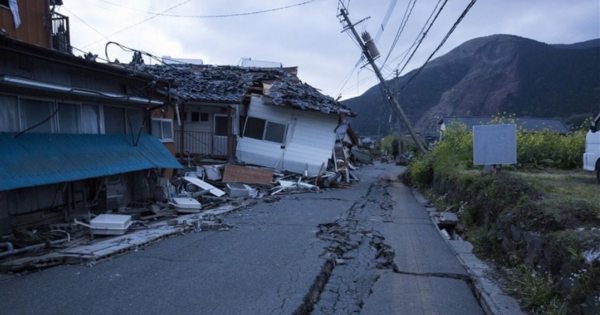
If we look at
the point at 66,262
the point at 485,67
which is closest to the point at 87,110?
the point at 66,262

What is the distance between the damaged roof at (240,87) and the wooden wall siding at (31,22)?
185 inches

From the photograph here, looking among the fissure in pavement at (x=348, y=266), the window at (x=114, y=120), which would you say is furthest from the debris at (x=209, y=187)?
the fissure in pavement at (x=348, y=266)

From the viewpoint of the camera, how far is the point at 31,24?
41.4ft

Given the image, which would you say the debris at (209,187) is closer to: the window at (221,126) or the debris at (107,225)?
the window at (221,126)

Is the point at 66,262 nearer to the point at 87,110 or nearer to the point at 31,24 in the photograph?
the point at 87,110

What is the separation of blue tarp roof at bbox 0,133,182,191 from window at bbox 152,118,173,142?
322 centimetres

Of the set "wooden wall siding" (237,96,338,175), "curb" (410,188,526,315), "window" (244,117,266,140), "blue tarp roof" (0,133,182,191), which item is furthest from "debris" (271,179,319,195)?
"curb" (410,188,526,315)

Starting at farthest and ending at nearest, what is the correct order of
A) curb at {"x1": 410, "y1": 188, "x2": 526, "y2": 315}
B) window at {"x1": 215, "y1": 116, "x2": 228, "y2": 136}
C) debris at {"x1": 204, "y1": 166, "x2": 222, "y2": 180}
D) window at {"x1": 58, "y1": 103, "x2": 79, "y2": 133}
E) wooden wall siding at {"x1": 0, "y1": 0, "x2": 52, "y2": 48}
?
window at {"x1": 215, "y1": 116, "x2": 228, "y2": 136} < debris at {"x1": 204, "y1": 166, "x2": 222, "y2": 180} < wooden wall siding at {"x1": 0, "y1": 0, "x2": 52, "y2": 48} < window at {"x1": 58, "y1": 103, "x2": 79, "y2": 133} < curb at {"x1": 410, "y1": 188, "x2": 526, "y2": 315}

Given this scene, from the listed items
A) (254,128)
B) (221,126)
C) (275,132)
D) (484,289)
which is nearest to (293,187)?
(275,132)

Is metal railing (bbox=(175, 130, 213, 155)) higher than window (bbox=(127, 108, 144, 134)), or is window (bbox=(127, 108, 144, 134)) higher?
window (bbox=(127, 108, 144, 134))

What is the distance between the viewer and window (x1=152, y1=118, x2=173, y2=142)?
14.6 metres

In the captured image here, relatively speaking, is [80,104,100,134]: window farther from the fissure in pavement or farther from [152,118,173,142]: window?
the fissure in pavement

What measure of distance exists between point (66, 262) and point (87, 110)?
4738 millimetres

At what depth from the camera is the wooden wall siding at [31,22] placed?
1163 cm
